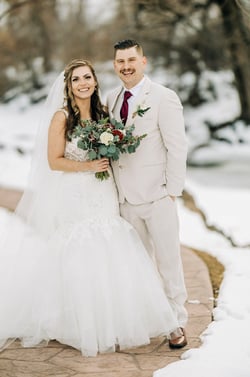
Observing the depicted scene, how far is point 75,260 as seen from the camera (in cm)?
396

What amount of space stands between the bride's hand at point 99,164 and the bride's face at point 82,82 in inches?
19.0

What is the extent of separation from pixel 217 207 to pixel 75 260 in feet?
18.2

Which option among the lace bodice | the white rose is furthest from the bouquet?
the lace bodice

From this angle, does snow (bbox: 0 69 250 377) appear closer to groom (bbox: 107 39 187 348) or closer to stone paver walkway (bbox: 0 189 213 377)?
stone paver walkway (bbox: 0 189 213 377)

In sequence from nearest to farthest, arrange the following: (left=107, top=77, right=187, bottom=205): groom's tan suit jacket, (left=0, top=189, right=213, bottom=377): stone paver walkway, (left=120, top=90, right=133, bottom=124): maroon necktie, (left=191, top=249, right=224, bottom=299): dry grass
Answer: (left=0, top=189, right=213, bottom=377): stone paver walkway → (left=107, top=77, right=187, bottom=205): groom's tan suit jacket → (left=120, top=90, right=133, bottom=124): maroon necktie → (left=191, top=249, right=224, bottom=299): dry grass

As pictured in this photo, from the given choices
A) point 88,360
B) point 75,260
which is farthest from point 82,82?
point 88,360

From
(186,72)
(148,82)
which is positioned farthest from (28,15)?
(148,82)

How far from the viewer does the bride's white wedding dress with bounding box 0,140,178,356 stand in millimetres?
3855

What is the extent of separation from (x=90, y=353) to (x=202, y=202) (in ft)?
20.1

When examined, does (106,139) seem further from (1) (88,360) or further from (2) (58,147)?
(1) (88,360)

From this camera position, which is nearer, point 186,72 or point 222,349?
point 222,349

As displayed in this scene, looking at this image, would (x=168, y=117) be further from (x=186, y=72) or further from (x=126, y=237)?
(x=186, y=72)

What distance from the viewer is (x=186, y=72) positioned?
68.5ft

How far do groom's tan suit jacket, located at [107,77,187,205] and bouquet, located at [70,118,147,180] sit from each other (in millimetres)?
126
